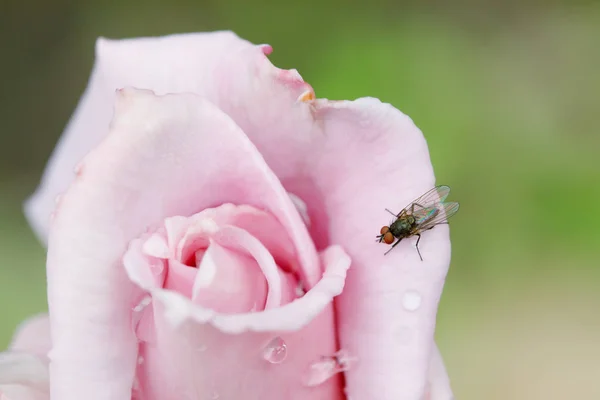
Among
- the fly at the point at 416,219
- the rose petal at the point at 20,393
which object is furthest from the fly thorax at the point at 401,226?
the rose petal at the point at 20,393

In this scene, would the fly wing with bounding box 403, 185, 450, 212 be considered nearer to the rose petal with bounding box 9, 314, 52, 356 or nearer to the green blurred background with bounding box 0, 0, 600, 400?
the rose petal with bounding box 9, 314, 52, 356

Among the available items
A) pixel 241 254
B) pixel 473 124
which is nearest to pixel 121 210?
pixel 241 254

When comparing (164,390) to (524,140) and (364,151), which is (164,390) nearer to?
(364,151)

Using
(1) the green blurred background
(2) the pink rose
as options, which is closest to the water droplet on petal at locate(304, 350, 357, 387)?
(2) the pink rose

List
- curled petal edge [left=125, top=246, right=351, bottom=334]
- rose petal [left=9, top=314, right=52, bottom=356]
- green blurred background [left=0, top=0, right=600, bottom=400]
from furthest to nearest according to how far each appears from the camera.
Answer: green blurred background [left=0, top=0, right=600, bottom=400] → rose petal [left=9, top=314, right=52, bottom=356] → curled petal edge [left=125, top=246, right=351, bottom=334]

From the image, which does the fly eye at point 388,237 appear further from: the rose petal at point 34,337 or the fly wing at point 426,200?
the rose petal at point 34,337

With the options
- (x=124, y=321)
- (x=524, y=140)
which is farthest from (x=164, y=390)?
(x=524, y=140)
